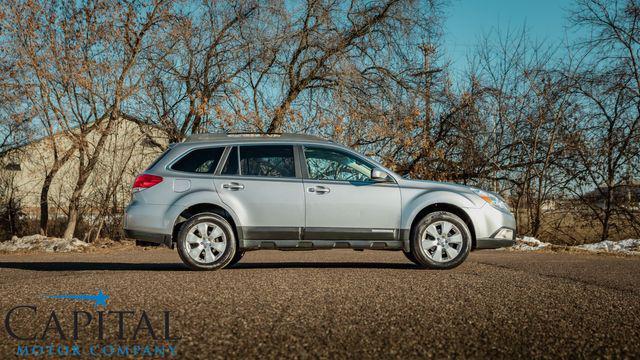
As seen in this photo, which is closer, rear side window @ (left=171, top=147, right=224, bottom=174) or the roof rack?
rear side window @ (left=171, top=147, right=224, bottom=174)

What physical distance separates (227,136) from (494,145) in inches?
464

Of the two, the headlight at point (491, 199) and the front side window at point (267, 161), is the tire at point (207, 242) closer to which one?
the front side window at point (267, 161)

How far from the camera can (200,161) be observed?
8258 millimetres

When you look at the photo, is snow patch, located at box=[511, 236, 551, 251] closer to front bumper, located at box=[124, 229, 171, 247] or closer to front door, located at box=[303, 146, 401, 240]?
front door, located at box=[303, 146, 401, 240]

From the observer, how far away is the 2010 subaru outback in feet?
26.2

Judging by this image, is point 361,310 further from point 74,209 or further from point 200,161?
point 74,209

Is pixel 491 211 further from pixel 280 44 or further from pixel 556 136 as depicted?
pixel 280 44

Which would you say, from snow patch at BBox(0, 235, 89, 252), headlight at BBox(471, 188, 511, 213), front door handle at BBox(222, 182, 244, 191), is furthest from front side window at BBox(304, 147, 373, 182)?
snow patch at BBox(0, 235, 89, 252)

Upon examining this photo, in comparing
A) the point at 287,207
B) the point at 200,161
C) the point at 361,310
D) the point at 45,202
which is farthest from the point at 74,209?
the point at 361,310

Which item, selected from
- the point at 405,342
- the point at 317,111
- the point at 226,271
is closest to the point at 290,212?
the point at 226,271

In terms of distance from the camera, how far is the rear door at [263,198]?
8.02 metres

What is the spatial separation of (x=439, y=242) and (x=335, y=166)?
1.70m

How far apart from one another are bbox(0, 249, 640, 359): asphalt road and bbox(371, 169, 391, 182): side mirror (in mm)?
1185

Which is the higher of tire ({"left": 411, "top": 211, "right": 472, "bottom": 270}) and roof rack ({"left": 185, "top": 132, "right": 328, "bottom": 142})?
roof rack ({"left": 185, "top": 132, "right": 328, "bottom": 142})
